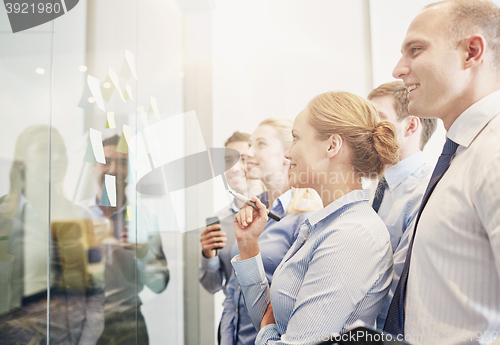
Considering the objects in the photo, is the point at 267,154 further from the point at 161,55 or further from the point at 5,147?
the point at 5,147

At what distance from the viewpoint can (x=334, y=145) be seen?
40.9 inches

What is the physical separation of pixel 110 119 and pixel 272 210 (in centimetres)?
78

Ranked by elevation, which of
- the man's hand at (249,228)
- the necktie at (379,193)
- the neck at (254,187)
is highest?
the neck at (254,187)

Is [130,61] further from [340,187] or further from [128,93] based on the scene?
[340,187]

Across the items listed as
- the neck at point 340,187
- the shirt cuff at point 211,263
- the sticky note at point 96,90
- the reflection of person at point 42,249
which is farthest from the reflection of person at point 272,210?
the sticky note at point 96,90

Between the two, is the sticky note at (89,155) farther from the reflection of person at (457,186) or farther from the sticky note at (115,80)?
the reflection of person at (457,186)

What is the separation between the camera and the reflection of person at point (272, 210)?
4.57 feet

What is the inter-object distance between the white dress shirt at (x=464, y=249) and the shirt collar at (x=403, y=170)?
2.04 ft

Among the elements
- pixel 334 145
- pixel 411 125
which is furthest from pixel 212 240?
pixel 411 125

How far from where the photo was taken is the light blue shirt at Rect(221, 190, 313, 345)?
1.36 m

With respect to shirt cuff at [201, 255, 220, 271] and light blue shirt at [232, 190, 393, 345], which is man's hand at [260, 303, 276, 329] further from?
shirt cuff at [201, 255, 220, 271]

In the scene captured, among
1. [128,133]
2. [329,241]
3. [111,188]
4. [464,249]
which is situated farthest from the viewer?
[128,133]

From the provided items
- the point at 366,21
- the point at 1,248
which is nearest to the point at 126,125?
the point at 1,248

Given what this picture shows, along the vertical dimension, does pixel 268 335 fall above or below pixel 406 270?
below
